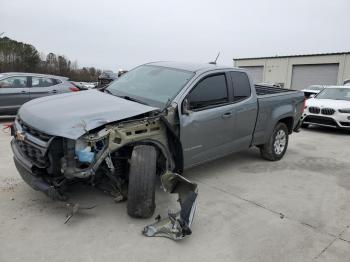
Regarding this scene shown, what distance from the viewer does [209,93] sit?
16.4ft

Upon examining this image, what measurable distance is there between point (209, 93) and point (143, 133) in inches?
56.2

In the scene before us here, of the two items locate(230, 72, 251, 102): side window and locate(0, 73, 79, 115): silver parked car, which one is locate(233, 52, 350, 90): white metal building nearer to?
locate(0, 73, 79, 115): silver parked car

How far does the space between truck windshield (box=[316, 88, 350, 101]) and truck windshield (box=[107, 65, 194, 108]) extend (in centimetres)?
783

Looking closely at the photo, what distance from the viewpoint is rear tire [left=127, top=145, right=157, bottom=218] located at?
148 inches

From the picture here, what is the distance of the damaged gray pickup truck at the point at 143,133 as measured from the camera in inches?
142

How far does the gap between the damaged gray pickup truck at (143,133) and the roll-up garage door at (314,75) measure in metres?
30.5

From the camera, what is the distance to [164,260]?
125 inches

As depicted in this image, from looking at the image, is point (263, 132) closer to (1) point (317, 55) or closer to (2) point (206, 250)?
(2) point (206, 250)

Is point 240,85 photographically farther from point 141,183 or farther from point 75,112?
point 75,112

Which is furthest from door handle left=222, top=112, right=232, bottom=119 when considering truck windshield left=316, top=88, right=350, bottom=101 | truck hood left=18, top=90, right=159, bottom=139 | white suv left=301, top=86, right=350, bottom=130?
truck windshield left=316, top=88, right=350, bottom=101

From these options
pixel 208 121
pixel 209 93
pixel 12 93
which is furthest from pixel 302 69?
pixel 208 121

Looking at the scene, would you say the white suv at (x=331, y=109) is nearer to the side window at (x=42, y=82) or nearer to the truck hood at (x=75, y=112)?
the truck hood at (x=75, y=112)

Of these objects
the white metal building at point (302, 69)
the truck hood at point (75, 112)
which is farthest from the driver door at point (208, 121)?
the white metal building at point (302, 69)

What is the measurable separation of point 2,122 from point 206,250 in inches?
365
